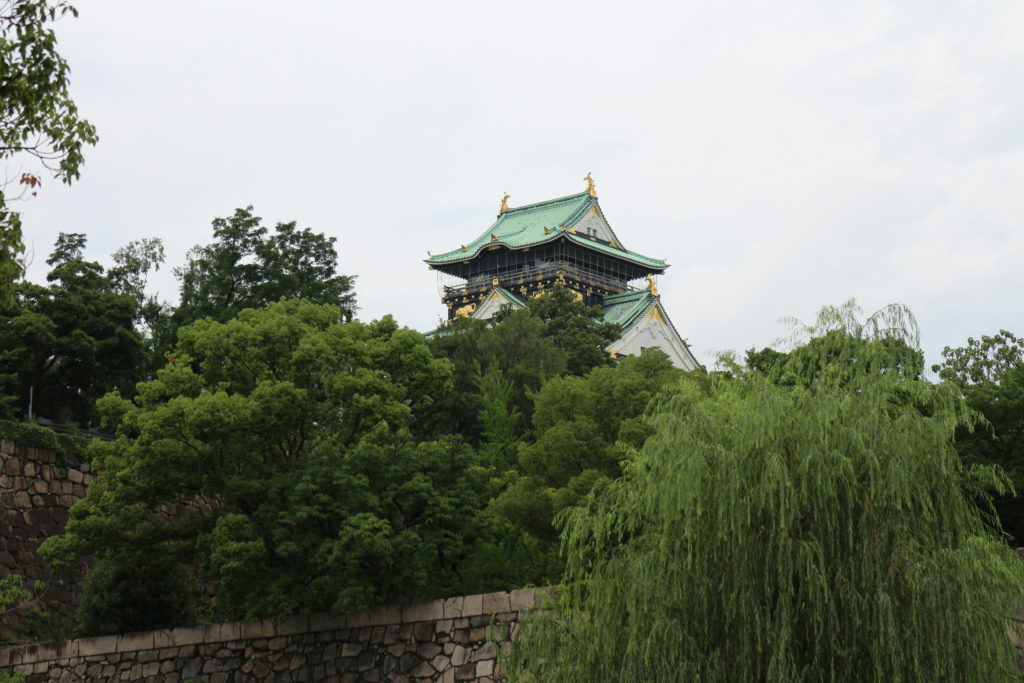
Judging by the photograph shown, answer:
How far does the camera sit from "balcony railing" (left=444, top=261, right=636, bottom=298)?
42781 mm

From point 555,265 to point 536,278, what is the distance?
875mm

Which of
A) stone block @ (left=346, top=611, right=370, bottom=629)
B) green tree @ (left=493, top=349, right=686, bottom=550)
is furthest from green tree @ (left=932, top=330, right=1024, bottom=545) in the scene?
stone block @ (left=346, top=611, right=370, bottom=629)

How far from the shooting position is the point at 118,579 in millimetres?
19000

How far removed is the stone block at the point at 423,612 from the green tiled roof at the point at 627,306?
71.5ft

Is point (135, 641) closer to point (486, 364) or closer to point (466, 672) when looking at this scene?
point (466, 672)

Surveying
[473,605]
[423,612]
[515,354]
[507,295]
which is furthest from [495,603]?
[507,295]

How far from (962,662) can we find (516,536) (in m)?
9.94

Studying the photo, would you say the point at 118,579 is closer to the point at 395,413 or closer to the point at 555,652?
the point at 395,413

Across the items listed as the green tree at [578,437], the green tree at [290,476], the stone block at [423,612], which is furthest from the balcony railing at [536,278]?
the stone block at [423,612]

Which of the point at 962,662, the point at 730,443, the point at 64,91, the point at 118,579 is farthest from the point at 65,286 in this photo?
the point at 962,662

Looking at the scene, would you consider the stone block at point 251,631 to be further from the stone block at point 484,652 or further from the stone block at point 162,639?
the stone block at point 484,652

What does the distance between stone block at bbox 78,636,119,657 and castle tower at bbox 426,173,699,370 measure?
2289 centimetres

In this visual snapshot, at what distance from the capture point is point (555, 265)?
140 feet

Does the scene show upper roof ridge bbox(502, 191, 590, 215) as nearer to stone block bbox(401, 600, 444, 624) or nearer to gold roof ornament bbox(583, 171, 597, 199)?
gold roof ornament bbox(583, 171, 597, 199)
